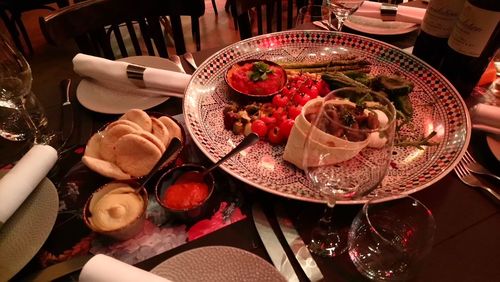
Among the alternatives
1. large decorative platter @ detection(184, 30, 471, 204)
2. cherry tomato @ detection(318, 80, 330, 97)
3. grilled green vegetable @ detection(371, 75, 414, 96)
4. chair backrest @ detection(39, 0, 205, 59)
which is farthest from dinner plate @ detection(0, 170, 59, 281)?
grilled green vegetable @ detection(371, 75, 414, 96)

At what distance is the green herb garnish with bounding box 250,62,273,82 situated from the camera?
1.17m

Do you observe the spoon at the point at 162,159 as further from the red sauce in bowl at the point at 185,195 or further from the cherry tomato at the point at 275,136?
the cherry tomato at the point at 275,136

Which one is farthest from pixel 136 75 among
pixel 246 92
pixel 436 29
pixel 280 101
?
Answer: pixel 436 29

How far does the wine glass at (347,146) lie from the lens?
0.61 meters

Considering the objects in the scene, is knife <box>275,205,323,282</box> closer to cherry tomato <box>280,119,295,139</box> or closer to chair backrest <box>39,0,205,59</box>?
cherry tomato <box>280,119,295,139</box>

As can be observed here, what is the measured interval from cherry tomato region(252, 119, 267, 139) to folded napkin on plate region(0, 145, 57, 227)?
525mm

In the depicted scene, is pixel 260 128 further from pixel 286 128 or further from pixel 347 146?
pixel 347 146

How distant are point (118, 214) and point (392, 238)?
1.91 feet

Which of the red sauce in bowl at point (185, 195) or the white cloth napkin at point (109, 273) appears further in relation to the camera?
the red sauce in bowl at point (185, 195)

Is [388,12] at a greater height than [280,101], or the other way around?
[388,12]

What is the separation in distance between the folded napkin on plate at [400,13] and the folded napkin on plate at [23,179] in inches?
48.8

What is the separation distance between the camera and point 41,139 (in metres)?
0.97

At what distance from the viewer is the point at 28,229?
0.72m

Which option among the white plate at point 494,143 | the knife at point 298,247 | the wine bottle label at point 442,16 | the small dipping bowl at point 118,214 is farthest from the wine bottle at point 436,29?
the small dipping bowl at point 118,214
